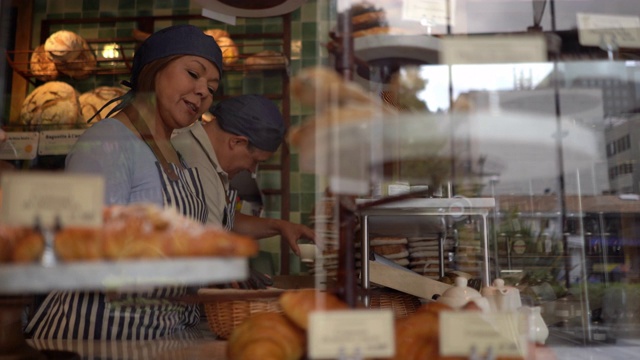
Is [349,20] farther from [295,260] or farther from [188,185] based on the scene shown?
[295,260]

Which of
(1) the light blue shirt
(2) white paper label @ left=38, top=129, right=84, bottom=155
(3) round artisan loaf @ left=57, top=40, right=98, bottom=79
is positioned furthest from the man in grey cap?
(3) round artisan loaf @ left=57, top=40, right=98, bottom=79

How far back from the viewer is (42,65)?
3117 mm

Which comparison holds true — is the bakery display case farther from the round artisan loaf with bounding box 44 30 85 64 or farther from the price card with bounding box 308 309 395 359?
the round artisan loaf with bounding box 44 30 85 64

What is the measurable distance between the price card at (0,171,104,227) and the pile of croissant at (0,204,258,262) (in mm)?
14

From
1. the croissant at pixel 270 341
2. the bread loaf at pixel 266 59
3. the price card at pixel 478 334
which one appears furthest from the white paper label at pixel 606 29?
the bread loaf at pixel 266 59

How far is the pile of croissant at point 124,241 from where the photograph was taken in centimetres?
81

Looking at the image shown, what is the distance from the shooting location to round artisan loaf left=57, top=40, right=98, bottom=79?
3098 mm

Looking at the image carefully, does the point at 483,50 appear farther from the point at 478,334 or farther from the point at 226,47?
the point at 226,47

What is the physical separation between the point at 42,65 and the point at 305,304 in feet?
9.05

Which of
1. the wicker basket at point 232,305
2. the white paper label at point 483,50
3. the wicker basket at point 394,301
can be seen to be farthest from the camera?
the wicker basket at point 394,301

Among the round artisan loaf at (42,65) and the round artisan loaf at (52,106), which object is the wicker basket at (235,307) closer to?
the round artisan loaf at (52,106)

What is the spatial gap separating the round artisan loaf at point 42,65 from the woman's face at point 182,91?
1.95 meters

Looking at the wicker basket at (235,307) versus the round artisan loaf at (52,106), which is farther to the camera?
the round artisan loaf at (52,106)

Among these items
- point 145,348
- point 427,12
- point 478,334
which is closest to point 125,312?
point 145,348
